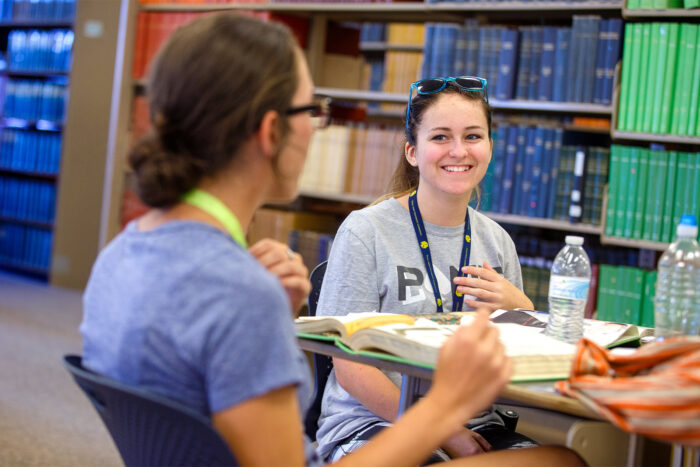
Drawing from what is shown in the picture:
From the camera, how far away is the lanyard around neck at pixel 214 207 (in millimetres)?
935

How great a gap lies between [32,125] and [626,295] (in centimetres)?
503

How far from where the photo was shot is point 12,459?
2600mm

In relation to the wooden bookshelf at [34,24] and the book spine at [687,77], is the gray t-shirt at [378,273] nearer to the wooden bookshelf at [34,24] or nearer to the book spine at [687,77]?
the book spine at [687,77]

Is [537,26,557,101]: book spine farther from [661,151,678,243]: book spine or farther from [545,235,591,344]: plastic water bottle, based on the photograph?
[545,235,591,344]: plastic water bottle

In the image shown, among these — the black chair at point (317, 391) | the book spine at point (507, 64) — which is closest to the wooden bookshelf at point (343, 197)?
the book spine at point (507, 64)

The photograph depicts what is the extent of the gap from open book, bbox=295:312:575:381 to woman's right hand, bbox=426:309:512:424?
0.12 metres

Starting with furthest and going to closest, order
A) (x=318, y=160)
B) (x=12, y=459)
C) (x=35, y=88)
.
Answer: (x=35, y=88), (x=318, y=160), (x=12, y=459)

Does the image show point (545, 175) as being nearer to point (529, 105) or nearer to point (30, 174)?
point (529, 105)

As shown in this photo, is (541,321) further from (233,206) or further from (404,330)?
(233,206)

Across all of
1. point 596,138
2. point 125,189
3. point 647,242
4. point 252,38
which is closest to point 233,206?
point 252,38

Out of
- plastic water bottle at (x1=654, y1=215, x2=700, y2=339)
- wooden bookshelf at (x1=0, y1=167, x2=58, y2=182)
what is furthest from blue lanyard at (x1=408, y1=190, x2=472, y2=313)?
wooden bookshelf at (x1=0, y1=167, x2=58, y2=182)

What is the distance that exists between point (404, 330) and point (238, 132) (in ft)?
1.52

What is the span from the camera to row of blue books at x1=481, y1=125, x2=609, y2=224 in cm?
324

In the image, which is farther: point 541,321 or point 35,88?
point 35,88
